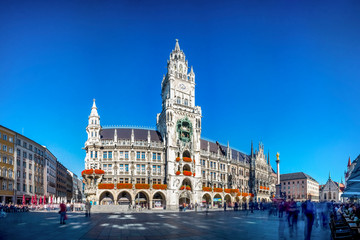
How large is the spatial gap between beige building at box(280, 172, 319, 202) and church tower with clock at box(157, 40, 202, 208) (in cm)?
9599

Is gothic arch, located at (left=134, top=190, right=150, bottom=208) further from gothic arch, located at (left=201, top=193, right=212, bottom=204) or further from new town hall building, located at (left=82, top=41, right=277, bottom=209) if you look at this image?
gothic arch, located at (left=201, top=193, right=212, bottom=204)

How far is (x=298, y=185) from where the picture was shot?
155750 millimetres

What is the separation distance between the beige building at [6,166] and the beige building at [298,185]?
12573 centimetres

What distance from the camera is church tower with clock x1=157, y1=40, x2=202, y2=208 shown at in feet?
226

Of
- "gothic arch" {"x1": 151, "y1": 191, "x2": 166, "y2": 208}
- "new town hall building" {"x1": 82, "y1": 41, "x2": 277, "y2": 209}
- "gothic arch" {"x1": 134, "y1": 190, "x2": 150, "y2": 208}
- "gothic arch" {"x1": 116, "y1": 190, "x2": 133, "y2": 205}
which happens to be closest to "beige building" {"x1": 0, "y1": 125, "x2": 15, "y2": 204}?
"new town hall building" {"x1": 82, "y1": 41, "x2": 277, "y2": 209}

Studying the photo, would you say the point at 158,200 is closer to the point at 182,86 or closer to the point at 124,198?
the point at 124,198

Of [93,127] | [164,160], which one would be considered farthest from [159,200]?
[93,127]

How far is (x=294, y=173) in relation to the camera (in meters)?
163

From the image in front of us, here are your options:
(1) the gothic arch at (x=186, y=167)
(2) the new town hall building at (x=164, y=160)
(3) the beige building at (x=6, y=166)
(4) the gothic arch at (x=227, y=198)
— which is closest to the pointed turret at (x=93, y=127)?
(2) the new town hall building at (x=164, y=160)

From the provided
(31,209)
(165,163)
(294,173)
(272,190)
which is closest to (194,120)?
(165,163)

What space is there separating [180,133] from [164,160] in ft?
24.9

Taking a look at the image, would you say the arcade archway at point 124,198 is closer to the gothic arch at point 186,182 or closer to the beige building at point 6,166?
the gothic arch at point 186,182

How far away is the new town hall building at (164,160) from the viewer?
213 ft

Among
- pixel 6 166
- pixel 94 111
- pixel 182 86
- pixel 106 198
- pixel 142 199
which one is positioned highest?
pixel 182 86
